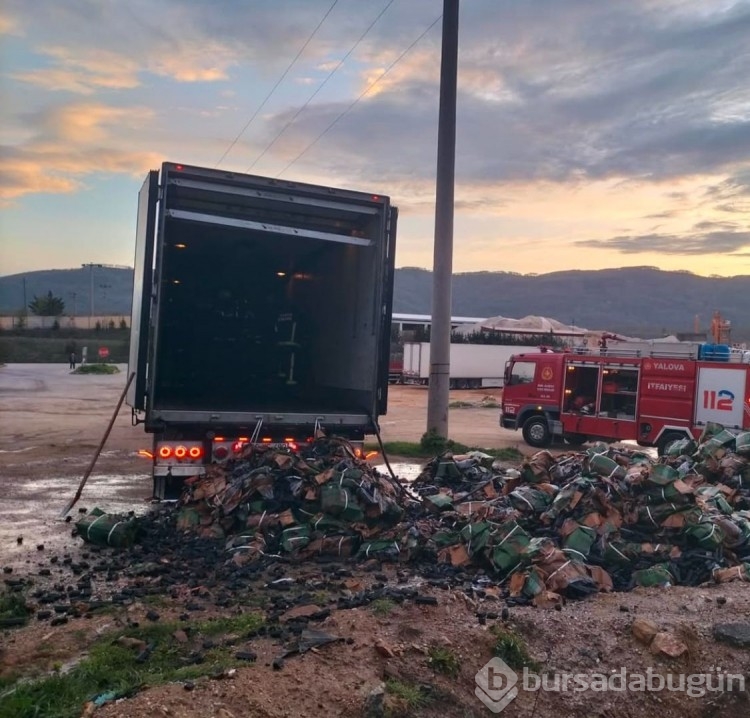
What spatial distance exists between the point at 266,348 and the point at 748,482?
705 centimetres

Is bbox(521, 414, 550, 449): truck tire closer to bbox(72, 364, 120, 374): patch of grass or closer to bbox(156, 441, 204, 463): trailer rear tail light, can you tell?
bbox(156, 441, 204, 463): trailer rear tail light

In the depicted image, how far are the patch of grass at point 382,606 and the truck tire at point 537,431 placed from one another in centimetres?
1407

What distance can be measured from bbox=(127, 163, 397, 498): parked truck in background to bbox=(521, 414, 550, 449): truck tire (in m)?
9.19

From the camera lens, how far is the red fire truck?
1639 centimetres

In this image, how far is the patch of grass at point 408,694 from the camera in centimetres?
441

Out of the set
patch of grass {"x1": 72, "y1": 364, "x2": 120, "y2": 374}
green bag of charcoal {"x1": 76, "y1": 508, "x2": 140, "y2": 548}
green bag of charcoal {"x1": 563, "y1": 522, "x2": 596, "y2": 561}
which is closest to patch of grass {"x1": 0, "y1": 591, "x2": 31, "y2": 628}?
green bag of charcoal {"x1": 76, "y1": 508, "x2": 140, "y2": 548}

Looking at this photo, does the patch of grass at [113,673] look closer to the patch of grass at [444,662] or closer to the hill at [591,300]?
the patch of grass at [444,662]

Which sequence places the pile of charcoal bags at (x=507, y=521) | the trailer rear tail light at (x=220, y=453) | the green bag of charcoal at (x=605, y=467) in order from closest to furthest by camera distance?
the pile of charcoal bags at (x=507, y=521) → the green bag of charcoal at (x=605, y=467) → the trailer rear tail light at (x=220, y=453)

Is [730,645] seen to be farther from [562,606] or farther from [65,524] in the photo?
[65,524]

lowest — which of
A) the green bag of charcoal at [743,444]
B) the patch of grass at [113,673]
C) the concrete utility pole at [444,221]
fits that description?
the patch of grass at [113,673]

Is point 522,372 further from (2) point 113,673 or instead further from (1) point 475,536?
(2) point 113,673

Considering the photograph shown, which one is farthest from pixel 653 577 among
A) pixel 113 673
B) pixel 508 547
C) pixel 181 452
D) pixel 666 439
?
pixel 666 439

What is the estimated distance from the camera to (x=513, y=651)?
5.15 metres

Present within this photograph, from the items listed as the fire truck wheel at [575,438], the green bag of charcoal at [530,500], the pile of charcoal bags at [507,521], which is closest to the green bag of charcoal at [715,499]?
the pile of charcoal bags at [507,521]
